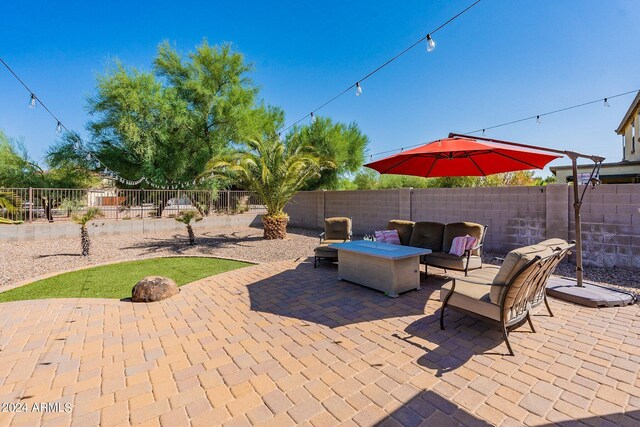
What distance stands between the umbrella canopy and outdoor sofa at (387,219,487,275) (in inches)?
49.3

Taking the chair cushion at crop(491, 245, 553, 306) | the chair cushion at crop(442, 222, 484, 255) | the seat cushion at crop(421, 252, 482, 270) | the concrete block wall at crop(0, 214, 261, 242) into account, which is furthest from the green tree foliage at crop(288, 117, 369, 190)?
the chair cushion at crop(491, 245, 553, 306)

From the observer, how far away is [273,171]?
10.4 m

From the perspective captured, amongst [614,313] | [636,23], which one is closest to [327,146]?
[636,23]

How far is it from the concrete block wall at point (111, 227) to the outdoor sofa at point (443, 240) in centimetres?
953

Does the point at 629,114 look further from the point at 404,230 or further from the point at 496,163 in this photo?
the point at 404,230

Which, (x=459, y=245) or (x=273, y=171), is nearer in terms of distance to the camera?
(x=459, y=245)

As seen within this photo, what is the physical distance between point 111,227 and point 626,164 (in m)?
20.2

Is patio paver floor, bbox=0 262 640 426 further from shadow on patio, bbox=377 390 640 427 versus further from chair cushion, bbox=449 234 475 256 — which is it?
chair cushion, bbox=449 234 475 256

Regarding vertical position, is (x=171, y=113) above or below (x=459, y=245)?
above

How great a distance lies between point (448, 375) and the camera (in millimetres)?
2598

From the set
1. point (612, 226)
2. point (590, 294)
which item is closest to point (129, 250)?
point (590, 294)

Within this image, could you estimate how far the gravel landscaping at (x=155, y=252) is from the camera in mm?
5969

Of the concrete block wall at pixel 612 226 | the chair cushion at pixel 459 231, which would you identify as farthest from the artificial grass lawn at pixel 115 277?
the concrete block wall at pixel 612 226

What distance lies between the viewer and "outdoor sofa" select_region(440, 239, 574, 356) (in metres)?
2.85
